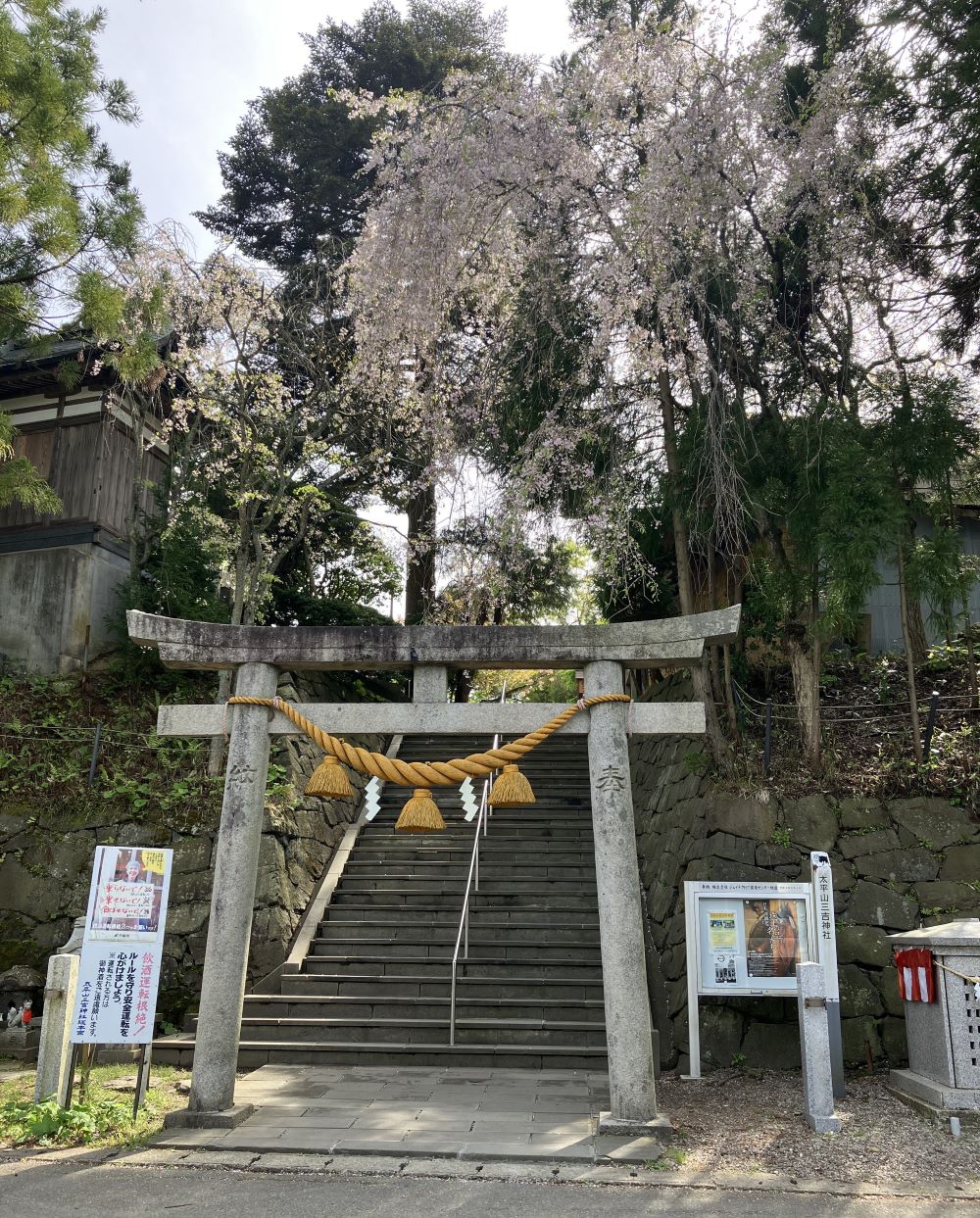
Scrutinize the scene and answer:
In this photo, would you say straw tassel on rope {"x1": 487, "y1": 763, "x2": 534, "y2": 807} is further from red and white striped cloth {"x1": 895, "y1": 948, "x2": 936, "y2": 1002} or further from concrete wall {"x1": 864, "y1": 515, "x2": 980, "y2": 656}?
concrete wall {"x1": 864, "y1": 515, "x2": 980, "y2": 656}

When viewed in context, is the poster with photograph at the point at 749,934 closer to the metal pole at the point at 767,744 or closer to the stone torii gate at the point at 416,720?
the stone torii gate at the point at 416,720

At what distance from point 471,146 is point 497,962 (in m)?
8.04

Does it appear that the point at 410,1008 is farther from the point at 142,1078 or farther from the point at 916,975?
the point at 916,975

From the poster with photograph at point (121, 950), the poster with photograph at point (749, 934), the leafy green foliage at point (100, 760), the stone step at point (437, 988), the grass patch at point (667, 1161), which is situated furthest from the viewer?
the leafy green foliage at point (100, 760)

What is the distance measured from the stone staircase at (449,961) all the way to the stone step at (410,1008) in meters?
0.01

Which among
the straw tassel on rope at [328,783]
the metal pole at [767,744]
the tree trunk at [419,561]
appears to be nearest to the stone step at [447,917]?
the metal pole at [767,744]

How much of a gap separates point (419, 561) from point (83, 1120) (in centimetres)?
1099

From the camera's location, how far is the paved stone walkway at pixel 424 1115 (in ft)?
16.9

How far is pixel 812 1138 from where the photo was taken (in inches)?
213

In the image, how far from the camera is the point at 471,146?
8.86 m

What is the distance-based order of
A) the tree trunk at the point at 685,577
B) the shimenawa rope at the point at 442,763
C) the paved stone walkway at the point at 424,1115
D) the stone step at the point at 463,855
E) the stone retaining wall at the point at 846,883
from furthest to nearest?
the stone step at the point at 463,855 → the tree trunk at the point at 685,577 → the stone retaining wall at the point at 846,883 → the shimenawa rope at the point at 442,763 → the paved stone walkway at the point at 424,1115

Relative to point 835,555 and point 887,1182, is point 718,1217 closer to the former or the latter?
point 887,1182

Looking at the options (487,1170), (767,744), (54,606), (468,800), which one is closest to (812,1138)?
(487,1170)

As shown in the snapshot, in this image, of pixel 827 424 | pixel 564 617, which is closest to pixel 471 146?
pixel 827 424
